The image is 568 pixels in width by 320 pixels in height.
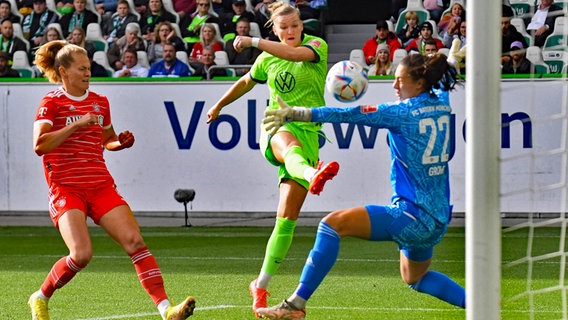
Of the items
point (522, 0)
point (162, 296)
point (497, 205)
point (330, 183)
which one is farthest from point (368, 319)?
point (330, 183)

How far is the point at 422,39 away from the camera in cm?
1705

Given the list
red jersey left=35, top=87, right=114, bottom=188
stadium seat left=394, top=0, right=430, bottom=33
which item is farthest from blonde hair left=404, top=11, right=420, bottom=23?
red jersey left=35, top=87, right=114, bottom=188

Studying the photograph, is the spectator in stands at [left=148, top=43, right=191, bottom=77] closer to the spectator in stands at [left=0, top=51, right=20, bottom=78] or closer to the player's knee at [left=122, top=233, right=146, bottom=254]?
the spectator in stands at [left=0, top=51, right=20, bottom=78]

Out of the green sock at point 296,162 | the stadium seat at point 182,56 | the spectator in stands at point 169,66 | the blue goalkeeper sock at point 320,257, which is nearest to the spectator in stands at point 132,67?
the spectator in stands at point 169,66

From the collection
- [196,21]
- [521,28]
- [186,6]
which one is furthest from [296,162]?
[186,6]

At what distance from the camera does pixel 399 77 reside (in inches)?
260

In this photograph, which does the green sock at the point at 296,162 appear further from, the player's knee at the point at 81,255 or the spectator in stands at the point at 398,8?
the spectator in stands at the point at 398,8

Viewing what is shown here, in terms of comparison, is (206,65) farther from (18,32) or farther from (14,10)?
(14,10)

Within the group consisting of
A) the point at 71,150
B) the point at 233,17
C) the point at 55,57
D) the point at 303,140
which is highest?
the point at 55,57

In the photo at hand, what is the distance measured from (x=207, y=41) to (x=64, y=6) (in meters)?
3.47

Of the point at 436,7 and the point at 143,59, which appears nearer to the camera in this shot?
the point at 436,7

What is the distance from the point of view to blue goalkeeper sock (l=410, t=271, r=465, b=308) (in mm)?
6812

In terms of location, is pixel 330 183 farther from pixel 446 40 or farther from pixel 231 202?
pixel 446 40

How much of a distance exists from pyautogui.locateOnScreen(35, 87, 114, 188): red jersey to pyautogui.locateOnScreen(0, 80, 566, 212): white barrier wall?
812 centimetres
